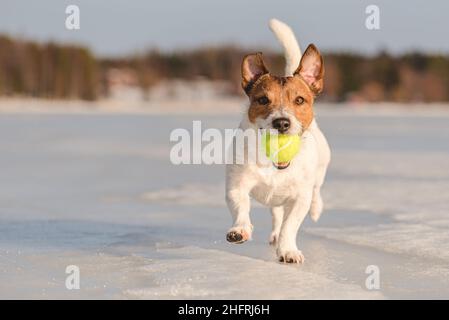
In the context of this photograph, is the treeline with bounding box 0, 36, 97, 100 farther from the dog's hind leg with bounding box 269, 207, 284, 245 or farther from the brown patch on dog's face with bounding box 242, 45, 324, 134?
the brown patch on dog's face with bounding box 242, 45, 324, 134

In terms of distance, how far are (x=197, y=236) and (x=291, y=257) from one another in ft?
4.04

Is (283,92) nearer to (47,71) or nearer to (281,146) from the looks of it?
(281,146)

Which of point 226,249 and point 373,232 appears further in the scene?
point 373,232

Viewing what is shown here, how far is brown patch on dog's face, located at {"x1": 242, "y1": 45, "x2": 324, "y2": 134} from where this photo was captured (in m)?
4.33

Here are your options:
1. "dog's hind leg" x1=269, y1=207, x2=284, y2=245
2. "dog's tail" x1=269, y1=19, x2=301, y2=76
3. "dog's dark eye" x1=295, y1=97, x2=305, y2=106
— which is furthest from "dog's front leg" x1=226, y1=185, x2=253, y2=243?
"dog's tail" x1=269, y1=19, x2=301, y2=76

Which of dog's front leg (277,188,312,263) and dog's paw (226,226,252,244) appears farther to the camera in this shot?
dog's front leg (277,188,312,263)

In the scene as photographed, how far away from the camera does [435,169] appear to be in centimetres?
1028

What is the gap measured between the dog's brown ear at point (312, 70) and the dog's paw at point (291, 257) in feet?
3.60

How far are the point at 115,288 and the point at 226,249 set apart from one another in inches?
49.4

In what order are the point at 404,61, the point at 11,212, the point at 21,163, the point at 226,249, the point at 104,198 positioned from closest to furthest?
the point at 226,249
the point at 11,212
the point at 104,198
the point at 21,163
the point at 404,61

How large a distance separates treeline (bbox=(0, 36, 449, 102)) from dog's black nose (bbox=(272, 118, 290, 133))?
59.5 m

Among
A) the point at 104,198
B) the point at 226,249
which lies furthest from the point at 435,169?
the point at 226,249

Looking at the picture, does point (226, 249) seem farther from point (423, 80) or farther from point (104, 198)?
point (423, 80)

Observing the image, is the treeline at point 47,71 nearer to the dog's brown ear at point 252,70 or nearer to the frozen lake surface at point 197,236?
the frozen lake surface at point 197,236
